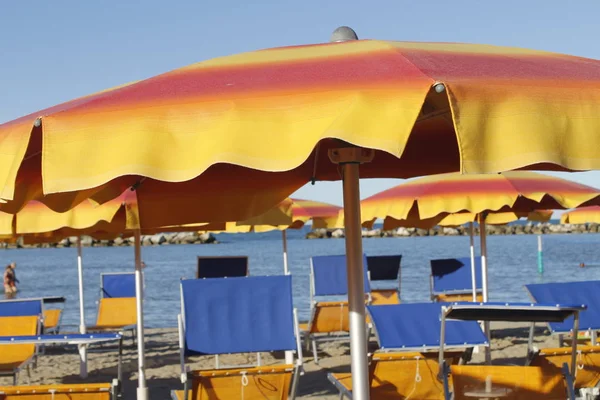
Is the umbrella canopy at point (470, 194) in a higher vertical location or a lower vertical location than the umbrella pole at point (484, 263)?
higher

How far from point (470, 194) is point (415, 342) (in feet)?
4.28

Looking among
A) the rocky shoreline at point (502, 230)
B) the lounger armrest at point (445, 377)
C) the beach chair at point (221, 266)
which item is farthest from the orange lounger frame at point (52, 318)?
the rocky shoreline at point (502, 230)

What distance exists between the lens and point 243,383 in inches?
180

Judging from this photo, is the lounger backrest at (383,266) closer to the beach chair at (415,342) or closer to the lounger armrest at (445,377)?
the beach chair at (415,342)

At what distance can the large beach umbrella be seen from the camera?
8.03ft

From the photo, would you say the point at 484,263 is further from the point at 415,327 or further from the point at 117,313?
the point at 117,313

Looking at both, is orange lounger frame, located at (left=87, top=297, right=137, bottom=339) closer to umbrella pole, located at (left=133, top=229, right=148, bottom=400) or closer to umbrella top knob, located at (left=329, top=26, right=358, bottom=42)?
umbrella pole, located at (left=133, top=229, right=148, bottom=400)

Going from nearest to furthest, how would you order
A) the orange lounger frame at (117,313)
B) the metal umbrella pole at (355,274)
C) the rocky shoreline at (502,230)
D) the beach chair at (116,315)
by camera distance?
1. the metal umbrella pole at (355,274)
2. the beach chair at (116,315)
3. the orange lounger frame at (117,313)
4. the rocky shoreline at (502,230)

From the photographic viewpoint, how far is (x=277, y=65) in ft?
9.62

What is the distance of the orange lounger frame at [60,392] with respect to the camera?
13.4 ft

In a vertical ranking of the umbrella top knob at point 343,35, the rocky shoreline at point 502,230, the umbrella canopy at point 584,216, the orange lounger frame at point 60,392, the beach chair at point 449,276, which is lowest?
the orange lounger frame at point 60,392

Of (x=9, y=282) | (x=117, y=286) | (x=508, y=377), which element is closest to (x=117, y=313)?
(x=117, y=286)

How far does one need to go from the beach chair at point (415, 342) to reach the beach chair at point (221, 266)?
16.9 feet

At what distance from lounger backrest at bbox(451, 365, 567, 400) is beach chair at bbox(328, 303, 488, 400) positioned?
1.98ft
